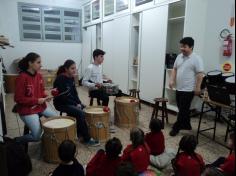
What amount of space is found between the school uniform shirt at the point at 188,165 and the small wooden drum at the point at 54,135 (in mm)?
1114

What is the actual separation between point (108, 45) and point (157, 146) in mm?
4194

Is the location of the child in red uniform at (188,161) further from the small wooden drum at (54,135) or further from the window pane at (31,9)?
the window pane at (31,9)

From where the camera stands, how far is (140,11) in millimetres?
4531

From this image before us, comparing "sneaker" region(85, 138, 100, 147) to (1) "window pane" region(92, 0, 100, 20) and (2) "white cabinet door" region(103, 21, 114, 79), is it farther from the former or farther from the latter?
(1) "window pane" region(92, 0, 100, 20)

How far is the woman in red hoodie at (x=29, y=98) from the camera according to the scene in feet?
7.21

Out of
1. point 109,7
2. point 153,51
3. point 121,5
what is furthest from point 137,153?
point 109,7

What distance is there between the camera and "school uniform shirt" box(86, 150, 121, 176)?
164 centimetres

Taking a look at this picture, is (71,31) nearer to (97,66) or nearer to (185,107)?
(97,66)

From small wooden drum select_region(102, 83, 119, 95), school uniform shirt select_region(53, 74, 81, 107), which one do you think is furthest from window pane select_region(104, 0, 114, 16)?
school uniform shirt select_region(53, 74, 81, 107)

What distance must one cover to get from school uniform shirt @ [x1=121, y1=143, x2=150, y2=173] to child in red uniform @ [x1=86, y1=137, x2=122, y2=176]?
14cm

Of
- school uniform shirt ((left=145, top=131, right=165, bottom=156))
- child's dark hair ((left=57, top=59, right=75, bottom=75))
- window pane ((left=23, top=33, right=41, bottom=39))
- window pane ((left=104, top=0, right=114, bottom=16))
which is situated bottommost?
school uniform shirt ((left=145, top=131, right=165, bottom=156))

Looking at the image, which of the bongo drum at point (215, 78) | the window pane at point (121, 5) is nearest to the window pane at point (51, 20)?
the window pane at point (121, 5)

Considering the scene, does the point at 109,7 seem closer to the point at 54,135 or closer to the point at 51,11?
the point at 51,11

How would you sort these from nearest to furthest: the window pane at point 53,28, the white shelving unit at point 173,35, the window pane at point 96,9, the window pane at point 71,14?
the white shelving unit at point 173,35 → the window pane at point 96,9 → the window pane at point 53,28 → the window pane at point 71,14
